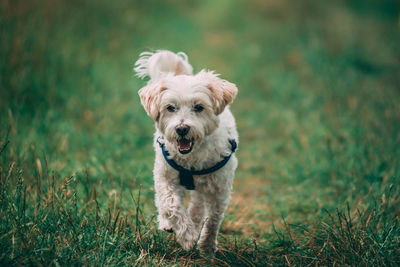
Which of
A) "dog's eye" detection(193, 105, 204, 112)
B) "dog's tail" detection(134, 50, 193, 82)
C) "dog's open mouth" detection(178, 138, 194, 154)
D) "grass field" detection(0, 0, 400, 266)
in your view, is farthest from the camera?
"dog's tail" detection(134, 50, 193, 82)

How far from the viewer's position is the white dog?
3.59m

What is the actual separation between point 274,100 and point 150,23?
687cm

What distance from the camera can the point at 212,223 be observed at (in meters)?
3.88

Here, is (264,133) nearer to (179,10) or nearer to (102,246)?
(102,246)

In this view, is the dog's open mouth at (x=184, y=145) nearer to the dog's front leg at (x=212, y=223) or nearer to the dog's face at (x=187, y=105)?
the dog's face at (x=187, y=105)

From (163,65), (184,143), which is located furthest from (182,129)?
(163,65)

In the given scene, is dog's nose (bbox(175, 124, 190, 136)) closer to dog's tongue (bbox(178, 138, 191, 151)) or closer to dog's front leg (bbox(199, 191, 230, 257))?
dog's tongue (bbox(178, 138, 191, 151))

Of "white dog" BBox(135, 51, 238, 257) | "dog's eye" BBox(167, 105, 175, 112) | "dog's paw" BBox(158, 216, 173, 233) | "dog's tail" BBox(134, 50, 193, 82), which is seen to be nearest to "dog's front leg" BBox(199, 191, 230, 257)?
"white dog" BBox(135, 51, 238, 257)

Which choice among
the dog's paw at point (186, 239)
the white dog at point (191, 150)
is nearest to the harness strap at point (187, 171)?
the white dog at point (191, 150)

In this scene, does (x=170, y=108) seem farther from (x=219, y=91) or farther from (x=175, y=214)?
(x=175, y=214)

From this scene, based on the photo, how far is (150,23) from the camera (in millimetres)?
14320

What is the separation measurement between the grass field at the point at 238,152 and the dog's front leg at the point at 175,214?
0.47 feet

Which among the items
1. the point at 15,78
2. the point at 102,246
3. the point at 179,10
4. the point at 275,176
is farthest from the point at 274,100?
the point at 179,10

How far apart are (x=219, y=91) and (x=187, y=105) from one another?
340 millimetres
